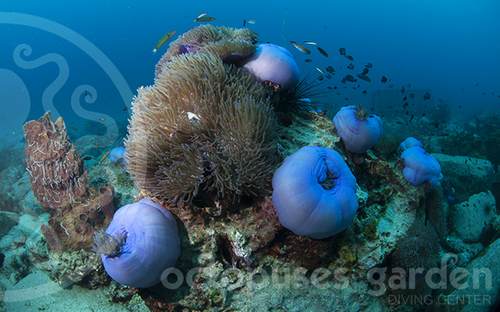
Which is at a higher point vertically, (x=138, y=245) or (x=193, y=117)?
(x=193, y=117)

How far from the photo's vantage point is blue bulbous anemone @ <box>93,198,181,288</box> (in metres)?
2.98

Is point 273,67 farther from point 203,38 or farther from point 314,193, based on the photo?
point 314,193

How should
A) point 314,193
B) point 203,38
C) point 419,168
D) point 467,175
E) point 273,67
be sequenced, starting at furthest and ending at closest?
point 467,175 → point 203,38 → point 419,168 → point 273,67 → point 314,193

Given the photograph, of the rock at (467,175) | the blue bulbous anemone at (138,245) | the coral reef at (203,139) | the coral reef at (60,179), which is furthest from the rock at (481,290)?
the rock at (467,175)

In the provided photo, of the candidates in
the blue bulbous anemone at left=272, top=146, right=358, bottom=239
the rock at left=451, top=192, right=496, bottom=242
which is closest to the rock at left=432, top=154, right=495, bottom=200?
the rock at left=451, top=192, right=496, bottom=242

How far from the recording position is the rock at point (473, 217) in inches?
241

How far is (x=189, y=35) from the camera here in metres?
4.69

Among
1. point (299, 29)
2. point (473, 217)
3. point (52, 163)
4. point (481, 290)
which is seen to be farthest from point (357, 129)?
point (299, 29)

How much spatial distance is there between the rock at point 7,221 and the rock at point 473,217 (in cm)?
894

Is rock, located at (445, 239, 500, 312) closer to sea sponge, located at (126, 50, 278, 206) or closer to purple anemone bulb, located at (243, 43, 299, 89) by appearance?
sea sponge, located at (126, 50, 278, 206)

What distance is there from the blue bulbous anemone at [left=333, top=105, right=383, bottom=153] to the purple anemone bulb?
70 centimetres

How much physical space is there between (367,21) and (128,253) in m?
137

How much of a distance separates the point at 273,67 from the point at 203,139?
1230mm

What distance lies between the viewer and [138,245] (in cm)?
298
